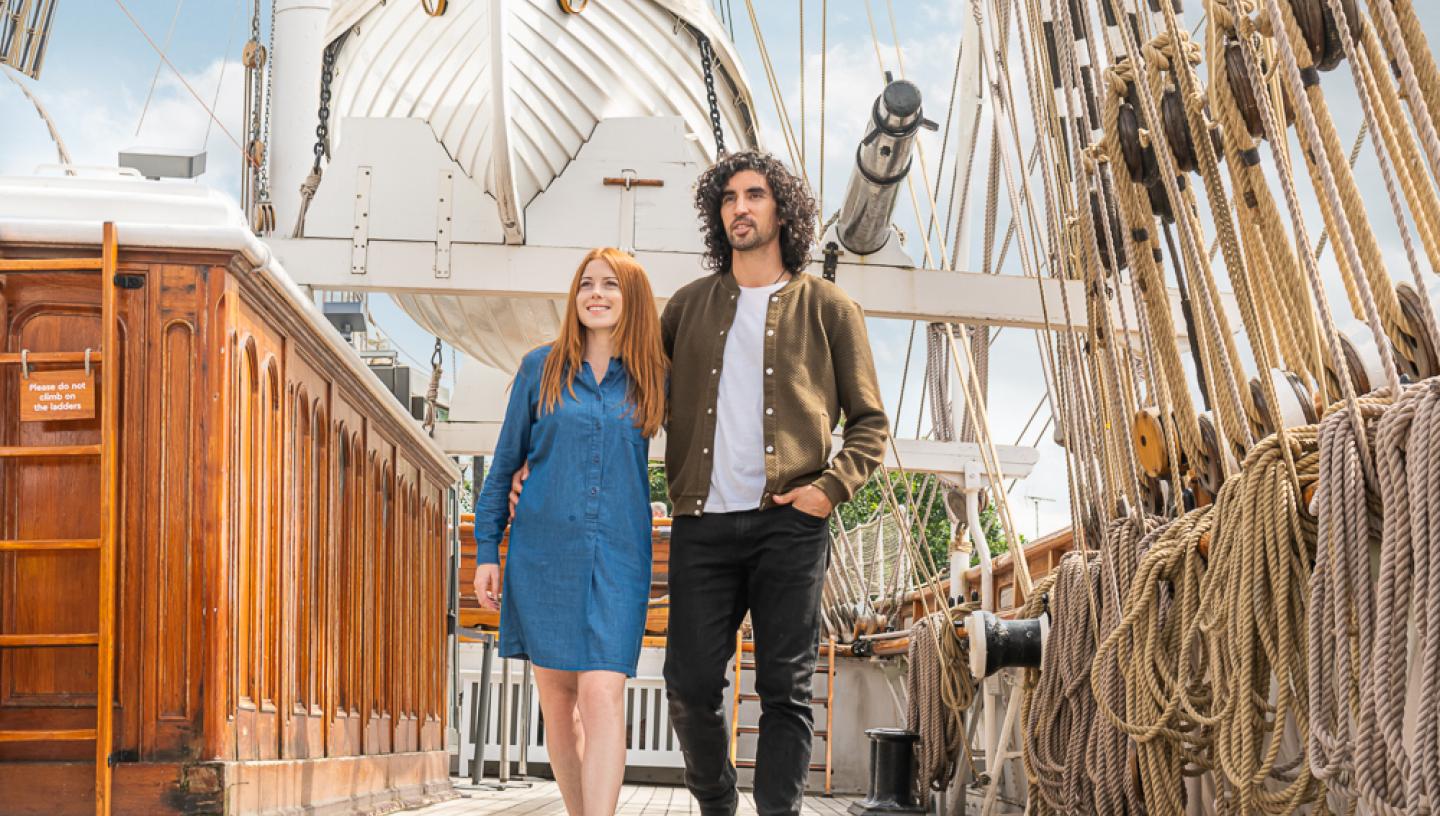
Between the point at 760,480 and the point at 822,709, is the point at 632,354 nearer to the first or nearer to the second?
the point at 760,480

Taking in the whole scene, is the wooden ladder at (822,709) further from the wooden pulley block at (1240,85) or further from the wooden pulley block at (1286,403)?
the wooden pulley block at (1240,85)

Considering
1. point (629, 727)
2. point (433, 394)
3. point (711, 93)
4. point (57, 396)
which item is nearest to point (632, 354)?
point (57, 396)

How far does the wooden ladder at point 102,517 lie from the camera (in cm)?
311

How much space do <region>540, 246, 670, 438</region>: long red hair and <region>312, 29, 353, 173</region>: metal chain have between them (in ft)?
11.9

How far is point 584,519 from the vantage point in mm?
3066

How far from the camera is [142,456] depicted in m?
3.29

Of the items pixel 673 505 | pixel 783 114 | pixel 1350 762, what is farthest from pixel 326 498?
pixel 783 114

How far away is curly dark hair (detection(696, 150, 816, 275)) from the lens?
11.0ft

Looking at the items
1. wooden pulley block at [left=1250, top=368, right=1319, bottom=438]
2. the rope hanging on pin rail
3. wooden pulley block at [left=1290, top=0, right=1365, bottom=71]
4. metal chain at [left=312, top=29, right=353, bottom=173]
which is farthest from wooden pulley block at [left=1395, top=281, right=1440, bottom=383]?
the rope hanging on pin rail

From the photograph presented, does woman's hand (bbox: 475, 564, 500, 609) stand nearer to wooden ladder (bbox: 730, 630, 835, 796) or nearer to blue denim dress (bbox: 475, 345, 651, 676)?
blue denim dress (bbox: 475, 345, 651, 676)

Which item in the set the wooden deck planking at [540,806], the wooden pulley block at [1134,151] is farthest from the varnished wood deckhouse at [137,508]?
the wooden pulley block at [1134,151]

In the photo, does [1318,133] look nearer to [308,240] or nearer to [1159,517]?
[1159,517]

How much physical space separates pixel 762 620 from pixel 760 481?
0.91ft

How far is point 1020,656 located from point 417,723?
9.89ft
